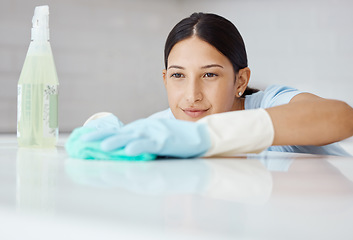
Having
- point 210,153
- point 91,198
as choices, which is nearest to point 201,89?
point 210,153

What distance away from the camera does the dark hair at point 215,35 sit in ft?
4.16

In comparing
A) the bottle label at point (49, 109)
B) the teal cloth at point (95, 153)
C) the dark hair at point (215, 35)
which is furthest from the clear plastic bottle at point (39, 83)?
the dark hair at point (215, 35)

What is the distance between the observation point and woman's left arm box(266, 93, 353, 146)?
2.73 feet

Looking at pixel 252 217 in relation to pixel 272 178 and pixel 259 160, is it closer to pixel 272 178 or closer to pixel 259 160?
pixel 272 178

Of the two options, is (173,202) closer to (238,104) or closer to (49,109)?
(49,109)

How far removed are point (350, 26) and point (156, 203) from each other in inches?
70.4

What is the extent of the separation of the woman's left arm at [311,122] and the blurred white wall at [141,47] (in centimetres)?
113

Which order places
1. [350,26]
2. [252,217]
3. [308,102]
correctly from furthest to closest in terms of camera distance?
[350,26]
[308,102]
[252,217]

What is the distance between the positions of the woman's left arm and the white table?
0.58 ft

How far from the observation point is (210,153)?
788 millimetres

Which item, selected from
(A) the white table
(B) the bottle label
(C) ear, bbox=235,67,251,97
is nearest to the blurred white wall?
(C) ear, bbox=235,67,251,97

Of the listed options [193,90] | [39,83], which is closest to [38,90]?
[39,83]

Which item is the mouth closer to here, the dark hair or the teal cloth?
the dark hair

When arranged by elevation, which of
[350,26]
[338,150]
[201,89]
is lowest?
[338,150]
